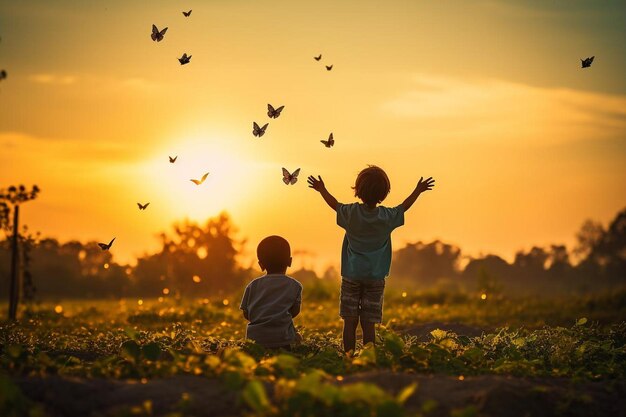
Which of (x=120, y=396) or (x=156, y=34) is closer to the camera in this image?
(x=120, y=396)

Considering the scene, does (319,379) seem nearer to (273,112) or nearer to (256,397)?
(256,397)

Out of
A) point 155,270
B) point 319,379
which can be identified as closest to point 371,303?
point 319,379

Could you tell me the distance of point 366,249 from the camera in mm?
9547

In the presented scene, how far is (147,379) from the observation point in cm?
668

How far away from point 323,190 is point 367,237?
0.82m

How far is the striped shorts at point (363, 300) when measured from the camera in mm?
9516

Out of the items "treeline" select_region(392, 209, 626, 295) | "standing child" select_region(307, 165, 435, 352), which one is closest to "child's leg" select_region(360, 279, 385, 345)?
"standing child" select_region(307, 165, 435, 352)

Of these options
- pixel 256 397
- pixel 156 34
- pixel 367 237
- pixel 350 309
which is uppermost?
pixel 156 34

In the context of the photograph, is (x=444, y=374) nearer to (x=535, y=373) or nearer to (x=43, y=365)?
(x=535, y=373)

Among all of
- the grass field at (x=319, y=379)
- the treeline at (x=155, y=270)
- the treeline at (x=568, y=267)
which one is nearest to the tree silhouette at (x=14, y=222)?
→ the grass field at (x=319, y=379)

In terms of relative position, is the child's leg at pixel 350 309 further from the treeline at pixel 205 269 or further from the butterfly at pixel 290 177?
the treeline at pixel 205 269

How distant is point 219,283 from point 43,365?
55003 mm

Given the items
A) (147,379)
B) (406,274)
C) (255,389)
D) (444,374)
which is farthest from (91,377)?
(406,274)

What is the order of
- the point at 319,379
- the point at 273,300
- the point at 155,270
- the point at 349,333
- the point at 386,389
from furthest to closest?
the point at 155,270
the point at 349,333
the point at 273,300
the point at 386,389
the point at 319,379
